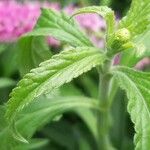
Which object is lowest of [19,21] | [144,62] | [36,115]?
[36,115]

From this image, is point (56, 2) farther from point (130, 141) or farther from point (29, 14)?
point (130, 141)

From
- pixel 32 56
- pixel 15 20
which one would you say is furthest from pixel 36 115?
pixel 15 20

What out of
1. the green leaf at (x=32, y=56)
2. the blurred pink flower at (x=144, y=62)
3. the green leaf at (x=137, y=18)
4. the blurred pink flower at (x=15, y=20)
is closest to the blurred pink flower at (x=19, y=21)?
the blurred pink flower at (x=15, y=20)

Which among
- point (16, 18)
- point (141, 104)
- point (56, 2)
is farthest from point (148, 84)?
point (56, 2)

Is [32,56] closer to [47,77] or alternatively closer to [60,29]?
[60,29]

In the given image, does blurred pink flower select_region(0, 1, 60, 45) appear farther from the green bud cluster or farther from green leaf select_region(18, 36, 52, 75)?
the green bud cluster

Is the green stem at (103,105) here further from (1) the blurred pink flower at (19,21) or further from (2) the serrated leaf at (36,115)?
(1) the blurred pink flower at (19,21)

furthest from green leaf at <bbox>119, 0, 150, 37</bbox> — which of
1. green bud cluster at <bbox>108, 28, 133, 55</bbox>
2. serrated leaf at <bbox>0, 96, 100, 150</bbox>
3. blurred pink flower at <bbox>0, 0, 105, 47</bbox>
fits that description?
blurred pink flower at <bbox>0, 0, 105, 47</bbox>
